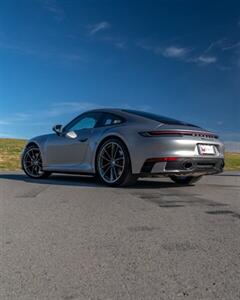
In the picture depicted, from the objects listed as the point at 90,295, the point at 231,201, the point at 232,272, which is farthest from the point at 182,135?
the point at 90,295

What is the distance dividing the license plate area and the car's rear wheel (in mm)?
3480

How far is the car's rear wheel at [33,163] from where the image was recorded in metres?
8.69

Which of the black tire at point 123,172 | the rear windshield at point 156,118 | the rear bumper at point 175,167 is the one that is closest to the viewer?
the rear bumper at point 175,167

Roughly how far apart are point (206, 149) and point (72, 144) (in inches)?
94.8

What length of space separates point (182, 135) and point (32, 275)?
430 cm

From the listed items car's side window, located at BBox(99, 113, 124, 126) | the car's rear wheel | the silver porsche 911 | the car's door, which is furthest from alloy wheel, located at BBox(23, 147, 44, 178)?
car's side window, located at BBox(99, 113, 124, 126)

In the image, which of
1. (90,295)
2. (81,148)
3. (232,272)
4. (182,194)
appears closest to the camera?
(90,295)

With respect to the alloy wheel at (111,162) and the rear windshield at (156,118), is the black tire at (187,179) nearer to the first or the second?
the rear windshield at (156,118)

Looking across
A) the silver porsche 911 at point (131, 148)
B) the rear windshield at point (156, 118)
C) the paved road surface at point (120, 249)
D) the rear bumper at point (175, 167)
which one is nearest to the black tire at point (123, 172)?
the silver porsche 911 at point (131, 148)

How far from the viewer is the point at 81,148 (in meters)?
7.40

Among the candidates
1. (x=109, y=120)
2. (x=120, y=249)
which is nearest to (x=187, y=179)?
(x=109, y=120)

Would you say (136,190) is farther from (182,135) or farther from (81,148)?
(81,148)

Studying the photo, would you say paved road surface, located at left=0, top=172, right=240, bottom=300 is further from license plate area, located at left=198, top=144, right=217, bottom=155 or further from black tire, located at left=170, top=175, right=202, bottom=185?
black tire, located at left=170, top=175, right=202, bottom=185

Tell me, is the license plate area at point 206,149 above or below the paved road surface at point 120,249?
above
